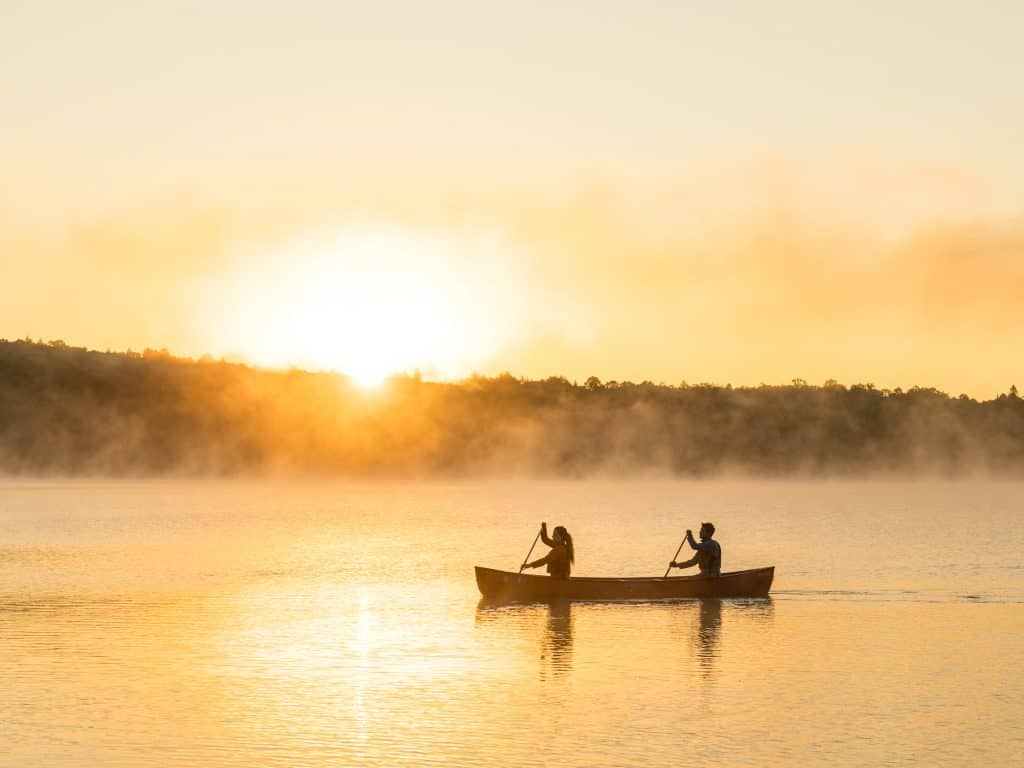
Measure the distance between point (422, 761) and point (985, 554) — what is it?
5333 cm

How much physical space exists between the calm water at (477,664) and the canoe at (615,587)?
489 millimetres

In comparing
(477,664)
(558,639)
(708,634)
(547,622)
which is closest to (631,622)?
(547,622)

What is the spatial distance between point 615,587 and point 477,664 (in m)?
10.7

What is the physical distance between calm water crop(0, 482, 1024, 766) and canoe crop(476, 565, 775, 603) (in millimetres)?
489

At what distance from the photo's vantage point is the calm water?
2300 centimetres

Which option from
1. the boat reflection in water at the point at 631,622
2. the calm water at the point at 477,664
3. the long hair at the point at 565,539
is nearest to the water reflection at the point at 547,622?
the boat reflection in water at the point at 631,622

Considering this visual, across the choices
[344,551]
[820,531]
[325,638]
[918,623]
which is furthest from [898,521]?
[325,638]

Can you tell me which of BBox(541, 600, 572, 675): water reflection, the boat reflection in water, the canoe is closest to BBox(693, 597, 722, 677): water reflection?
the boat reflection in water

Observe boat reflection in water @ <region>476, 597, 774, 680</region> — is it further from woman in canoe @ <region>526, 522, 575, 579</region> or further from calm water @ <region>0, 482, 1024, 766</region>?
woman in canoe @ <region>526, 522, 575, 579</region>

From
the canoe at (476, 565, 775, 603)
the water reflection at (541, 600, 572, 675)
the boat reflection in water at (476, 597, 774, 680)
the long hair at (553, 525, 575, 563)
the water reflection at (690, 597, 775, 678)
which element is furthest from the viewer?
the long hair at (553, 525, 575, 563)

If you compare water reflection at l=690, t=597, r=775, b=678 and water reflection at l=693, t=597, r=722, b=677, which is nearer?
water reflection at l=693, t=597, r=722, b=677

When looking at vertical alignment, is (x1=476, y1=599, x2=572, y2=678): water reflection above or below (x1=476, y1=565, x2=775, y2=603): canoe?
below

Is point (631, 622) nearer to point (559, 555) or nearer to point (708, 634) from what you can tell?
point (708, 634)

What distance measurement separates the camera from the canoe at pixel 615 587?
4097 centimetres
